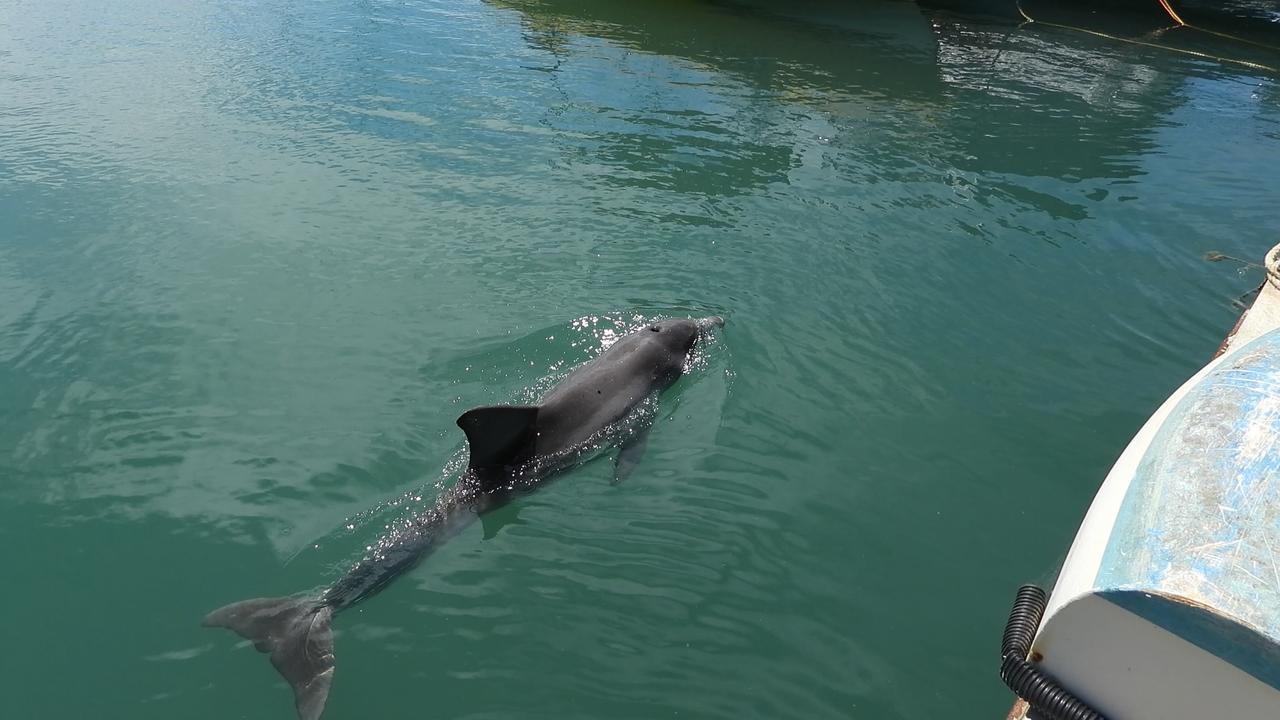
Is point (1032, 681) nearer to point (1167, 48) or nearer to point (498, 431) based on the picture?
point (498, 431)

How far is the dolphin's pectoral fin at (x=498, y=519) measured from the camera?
6.96 meters

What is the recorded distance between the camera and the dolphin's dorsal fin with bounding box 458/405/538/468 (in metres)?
6.87

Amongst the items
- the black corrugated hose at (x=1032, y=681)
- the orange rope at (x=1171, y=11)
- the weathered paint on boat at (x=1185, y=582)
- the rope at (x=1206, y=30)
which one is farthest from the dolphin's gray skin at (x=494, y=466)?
the orange rope at (x=1171, y=11)

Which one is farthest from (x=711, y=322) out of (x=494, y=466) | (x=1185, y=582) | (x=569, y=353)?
(x=1185, y=582)

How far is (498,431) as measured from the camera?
707 cm

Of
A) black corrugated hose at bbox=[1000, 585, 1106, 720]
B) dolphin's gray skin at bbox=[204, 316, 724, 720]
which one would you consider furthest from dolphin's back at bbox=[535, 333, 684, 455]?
black corrugated hose at bbox=[1000, 585, 1106, 720]

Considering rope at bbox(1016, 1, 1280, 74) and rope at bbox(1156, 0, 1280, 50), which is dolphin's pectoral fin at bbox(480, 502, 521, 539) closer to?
Result: rope at bbox(1016, 1, 1280, 74)

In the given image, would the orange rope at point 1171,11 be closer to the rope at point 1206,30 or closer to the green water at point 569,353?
the rope at point 1206,30

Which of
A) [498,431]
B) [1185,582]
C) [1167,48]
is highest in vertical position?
[1167,48]

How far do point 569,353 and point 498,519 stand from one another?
2707 millimetres

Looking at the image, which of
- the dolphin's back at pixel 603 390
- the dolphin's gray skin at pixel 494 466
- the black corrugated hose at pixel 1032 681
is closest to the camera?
the black corrugated hose at pixel 1032 681

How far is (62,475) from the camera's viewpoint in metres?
7.38

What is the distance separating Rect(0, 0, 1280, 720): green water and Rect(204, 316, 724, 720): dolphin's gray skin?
17 cm

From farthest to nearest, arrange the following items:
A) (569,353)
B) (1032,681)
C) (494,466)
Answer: (569,353)
(494,466)
(1032,681)
